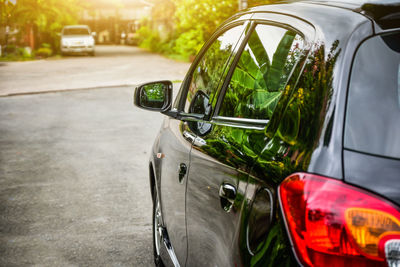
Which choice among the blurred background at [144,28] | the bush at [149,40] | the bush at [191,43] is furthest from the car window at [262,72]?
the bush at [149,40]

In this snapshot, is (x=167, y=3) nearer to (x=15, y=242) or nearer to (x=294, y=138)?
(x=15, y=242)

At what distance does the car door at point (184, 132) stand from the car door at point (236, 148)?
15 centimetres

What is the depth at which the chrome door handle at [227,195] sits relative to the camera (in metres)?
2.09

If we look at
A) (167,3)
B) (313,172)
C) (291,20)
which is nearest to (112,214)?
(291,20)

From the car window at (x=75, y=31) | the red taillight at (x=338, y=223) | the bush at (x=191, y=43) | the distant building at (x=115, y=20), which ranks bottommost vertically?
the distant building at (x=115, y=20)

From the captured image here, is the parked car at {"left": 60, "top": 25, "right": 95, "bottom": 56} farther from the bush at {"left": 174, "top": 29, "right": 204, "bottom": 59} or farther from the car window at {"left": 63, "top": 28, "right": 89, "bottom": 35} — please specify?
the bush at {"left": 174, "top": 29, "right": 204, "bottom": 59}

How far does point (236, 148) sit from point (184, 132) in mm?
1000

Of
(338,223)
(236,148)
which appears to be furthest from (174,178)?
(338,223)

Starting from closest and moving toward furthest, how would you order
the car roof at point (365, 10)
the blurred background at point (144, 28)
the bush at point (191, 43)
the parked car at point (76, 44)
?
the car roof at point (365, 10), the blurred background at point (144, 28), the bush at point (191, 43), the parked car at point (76, 44)

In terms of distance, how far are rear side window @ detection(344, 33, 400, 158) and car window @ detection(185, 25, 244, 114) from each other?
1.12 meters

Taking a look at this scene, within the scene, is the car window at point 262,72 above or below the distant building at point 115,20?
above

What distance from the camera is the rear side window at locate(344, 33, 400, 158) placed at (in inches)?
65.1

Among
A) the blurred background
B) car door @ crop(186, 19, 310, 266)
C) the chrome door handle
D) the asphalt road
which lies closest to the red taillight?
car door @ crop(186, 19, 310, 266)

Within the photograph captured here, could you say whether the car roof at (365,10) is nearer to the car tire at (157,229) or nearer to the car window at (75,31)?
the car tire at (157,229)
